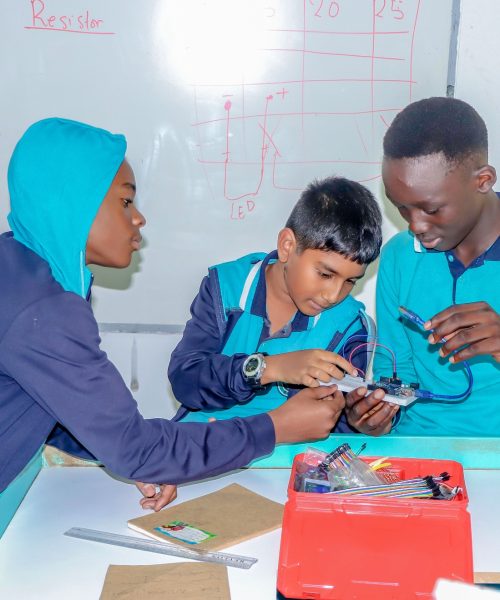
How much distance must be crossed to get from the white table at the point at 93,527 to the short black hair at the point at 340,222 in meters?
0.56

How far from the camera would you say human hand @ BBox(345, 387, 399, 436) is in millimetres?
1622

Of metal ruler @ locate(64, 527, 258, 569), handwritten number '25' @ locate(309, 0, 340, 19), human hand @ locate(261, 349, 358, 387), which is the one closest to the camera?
metal ruler @ locate(64, 527, 258, 569)

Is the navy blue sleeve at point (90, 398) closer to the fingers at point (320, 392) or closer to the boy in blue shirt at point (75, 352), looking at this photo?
the boy in blue shirt at point (75, 352)

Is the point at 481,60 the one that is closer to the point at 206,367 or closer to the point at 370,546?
the point at 206,367

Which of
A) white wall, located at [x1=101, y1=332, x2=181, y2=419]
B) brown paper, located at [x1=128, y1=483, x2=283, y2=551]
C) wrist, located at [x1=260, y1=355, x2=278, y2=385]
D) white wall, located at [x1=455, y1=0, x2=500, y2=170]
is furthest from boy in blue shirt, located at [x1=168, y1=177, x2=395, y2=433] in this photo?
white wall, located at [x1=455, y1=0, x2=500, y2=170]

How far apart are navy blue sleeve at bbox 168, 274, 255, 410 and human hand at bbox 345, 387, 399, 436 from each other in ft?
0.78

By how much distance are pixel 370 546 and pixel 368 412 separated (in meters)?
0.57

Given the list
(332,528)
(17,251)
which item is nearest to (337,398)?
(332,528)

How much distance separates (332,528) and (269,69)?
1862 millimetres

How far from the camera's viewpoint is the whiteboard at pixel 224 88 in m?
2.59

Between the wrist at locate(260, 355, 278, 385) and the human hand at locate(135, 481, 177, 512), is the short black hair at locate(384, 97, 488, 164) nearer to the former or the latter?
the wrist at locate(260, 355, 278, 385)

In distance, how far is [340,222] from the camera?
70.8 inches

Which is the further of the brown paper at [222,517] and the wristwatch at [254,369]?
the wristwatch at [254,369]

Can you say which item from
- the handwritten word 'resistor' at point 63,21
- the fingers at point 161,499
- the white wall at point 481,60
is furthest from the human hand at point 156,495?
the white wall at point 481,60
